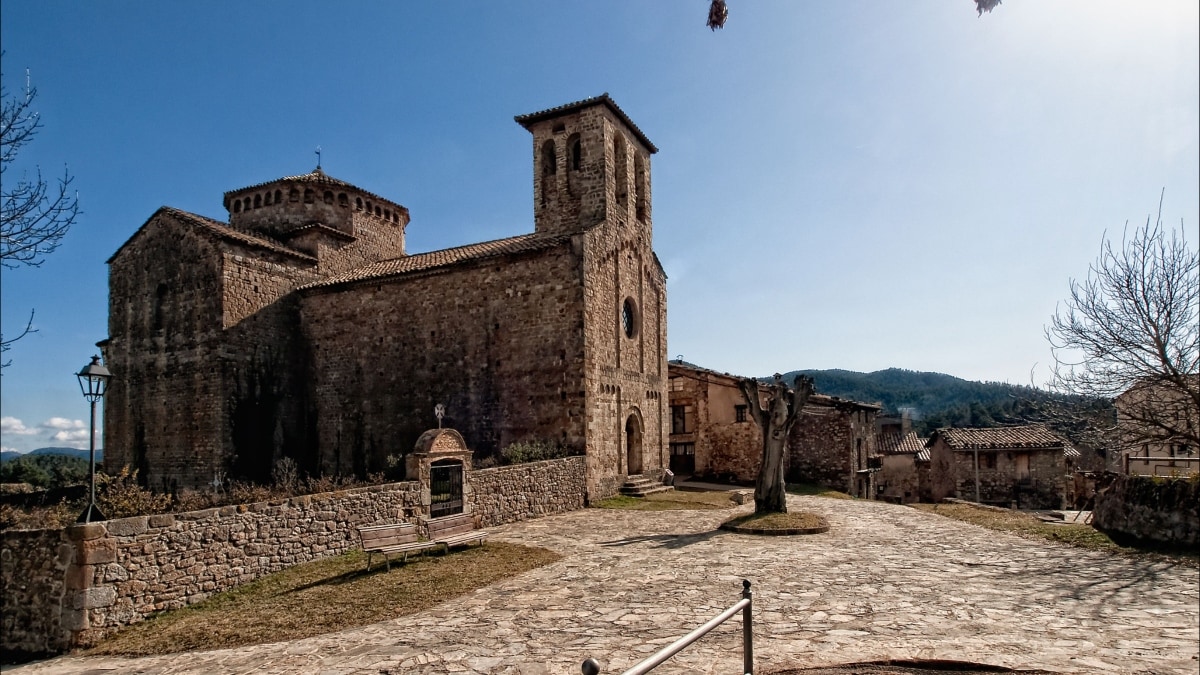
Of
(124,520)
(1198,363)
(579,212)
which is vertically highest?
(579,212)

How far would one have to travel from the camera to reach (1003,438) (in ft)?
105

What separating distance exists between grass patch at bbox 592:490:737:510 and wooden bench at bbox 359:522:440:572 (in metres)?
7.80

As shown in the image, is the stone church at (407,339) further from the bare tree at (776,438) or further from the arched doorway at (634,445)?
the bare tree at (776,438)

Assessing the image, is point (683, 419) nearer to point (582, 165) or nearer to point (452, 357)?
point (452, 357)

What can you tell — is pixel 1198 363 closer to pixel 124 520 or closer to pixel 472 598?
pixel 472 598

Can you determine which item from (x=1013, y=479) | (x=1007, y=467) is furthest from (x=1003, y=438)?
(x=1013, y=479)

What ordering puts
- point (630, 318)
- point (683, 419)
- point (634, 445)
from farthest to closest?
1. point (683, 419)
2. point (630, 318)
3. point (634, 445)

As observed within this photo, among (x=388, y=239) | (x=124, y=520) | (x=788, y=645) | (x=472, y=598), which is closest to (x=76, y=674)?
(x=124, y=520)

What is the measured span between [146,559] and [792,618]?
820cm

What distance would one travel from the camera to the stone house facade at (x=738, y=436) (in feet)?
86.8

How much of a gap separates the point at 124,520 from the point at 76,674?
6.66 ft

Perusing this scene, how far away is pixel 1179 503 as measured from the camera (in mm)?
10930

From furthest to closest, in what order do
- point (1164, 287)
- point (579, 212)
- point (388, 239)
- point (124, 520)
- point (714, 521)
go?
point (388, 239) → point (579, 212) → point (714, 521) → point (1164, 287) → point (124, 520)

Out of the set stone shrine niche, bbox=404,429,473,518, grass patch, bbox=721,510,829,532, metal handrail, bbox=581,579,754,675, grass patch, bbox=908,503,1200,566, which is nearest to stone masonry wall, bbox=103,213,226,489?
stone shrine niche, bbox=404,429,473,518
